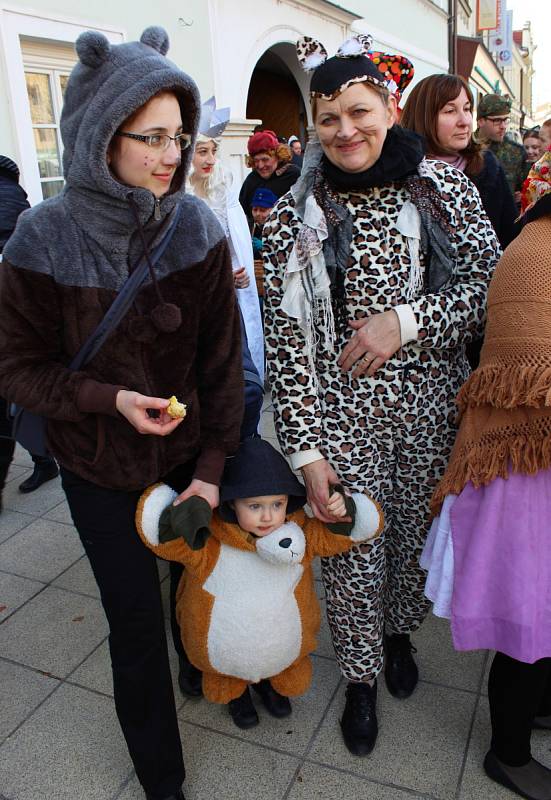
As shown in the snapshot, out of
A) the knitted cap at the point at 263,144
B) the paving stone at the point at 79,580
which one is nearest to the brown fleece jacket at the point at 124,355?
the paving stone at the point at 79,580

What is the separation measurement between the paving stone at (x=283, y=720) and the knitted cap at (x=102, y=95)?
5.64 ft

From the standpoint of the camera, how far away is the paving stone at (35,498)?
12.4 feet

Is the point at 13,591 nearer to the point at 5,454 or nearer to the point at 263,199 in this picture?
the point at 5,454

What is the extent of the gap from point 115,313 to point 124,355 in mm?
108

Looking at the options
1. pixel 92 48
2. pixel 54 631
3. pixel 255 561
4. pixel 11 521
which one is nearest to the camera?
pixel 92 48

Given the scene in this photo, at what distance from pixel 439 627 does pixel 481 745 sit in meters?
0.60

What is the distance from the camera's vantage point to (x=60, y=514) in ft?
12.1

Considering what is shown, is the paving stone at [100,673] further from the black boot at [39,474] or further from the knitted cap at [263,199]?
the knitted cap at [263,199]

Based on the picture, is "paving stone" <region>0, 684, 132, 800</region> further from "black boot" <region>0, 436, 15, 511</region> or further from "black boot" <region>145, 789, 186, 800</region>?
"black boot" <region>0, 436, 15, 511</region>

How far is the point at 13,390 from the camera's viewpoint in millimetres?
1570

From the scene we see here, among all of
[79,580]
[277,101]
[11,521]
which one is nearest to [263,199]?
[11,521]

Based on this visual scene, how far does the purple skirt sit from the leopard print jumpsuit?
32cm

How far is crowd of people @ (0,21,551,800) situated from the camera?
154 centimetres

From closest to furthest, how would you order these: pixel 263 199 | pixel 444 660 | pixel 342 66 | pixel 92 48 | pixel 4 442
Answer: pixel 92 48, pixel 342 66, pixel 444 660, pixel 4 442, pixel 263 199
